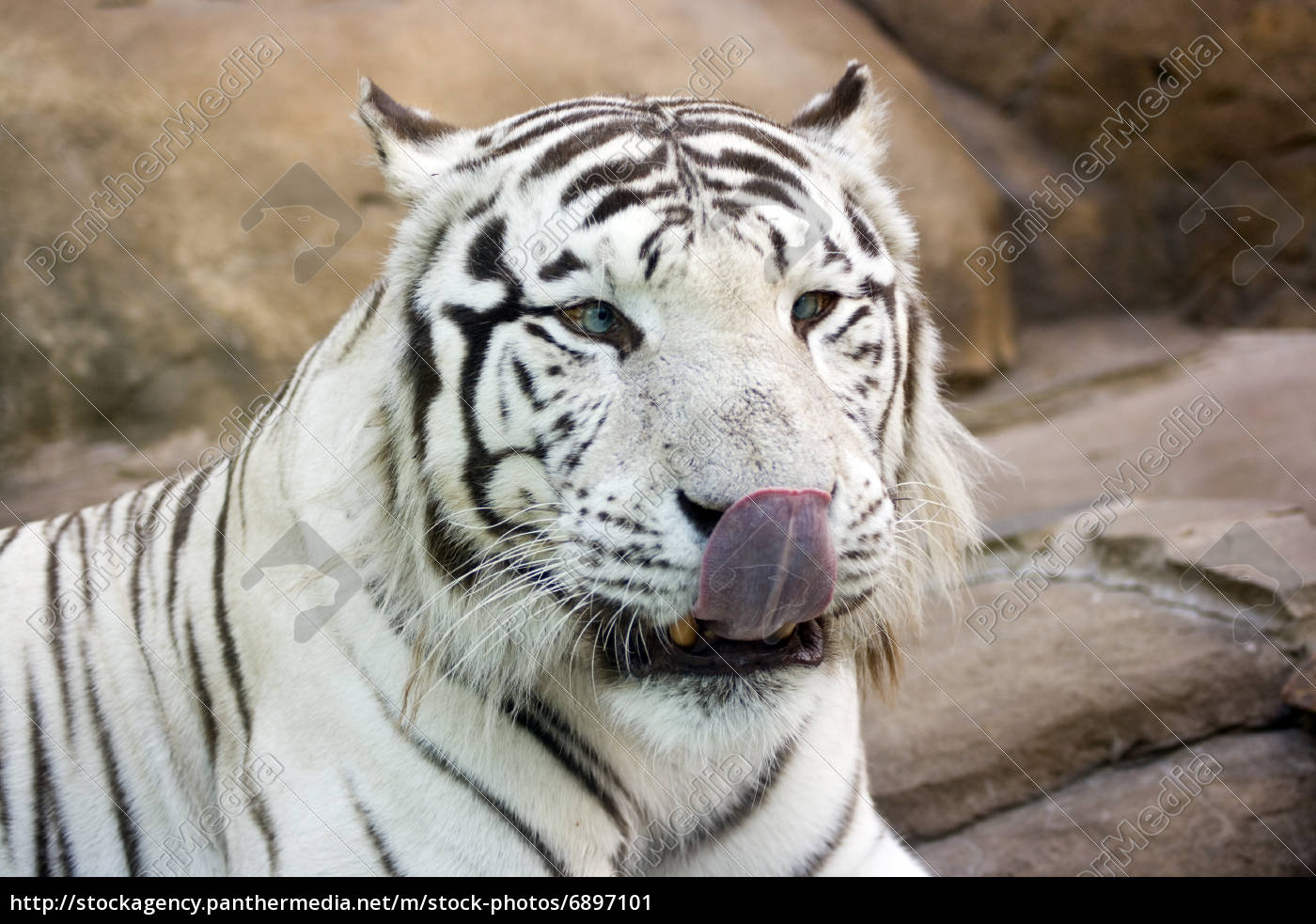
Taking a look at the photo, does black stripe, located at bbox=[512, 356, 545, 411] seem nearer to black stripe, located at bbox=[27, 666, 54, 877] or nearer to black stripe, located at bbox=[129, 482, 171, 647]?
black stripe, located at bbox=[129, 482, 171, 647]

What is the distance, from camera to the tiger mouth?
4.64 feet

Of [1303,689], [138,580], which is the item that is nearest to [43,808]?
[138,580]

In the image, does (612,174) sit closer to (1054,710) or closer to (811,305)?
(811,305)

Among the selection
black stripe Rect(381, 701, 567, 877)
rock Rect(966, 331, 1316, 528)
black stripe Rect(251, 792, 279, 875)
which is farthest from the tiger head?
rock Rect(966, 331, 1316, 528)

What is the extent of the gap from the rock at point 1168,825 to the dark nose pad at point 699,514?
1.46 metres

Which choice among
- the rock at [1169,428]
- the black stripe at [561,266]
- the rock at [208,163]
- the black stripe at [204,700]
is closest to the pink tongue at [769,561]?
the black stripe at [561,266]

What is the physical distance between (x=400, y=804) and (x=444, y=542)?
36 centimetres

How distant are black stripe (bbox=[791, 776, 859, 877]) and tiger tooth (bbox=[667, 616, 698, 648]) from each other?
0.58 metres

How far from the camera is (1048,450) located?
14.4ft

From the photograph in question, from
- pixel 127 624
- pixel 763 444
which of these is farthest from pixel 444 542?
pixel 127 624

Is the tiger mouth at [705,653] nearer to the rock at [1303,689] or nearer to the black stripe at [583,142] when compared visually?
the black stripe at [583,142]

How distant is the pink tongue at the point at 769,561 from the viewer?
1.26m

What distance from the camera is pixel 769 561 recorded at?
1253 mm

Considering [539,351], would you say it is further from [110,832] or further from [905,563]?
[110,832]
